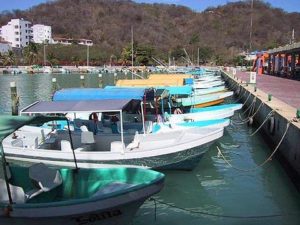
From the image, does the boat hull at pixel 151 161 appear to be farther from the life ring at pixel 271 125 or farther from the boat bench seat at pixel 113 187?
the life ring at pixel 271 125

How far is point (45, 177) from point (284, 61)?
51.9m

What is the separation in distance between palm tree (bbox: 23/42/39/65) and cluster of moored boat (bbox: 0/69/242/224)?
426ft

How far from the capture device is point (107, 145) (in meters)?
14.4

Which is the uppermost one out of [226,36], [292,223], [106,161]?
[226,36]

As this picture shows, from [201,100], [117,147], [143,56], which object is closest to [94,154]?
[117,147]

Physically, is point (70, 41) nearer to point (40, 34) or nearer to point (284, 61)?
point (40, 34)

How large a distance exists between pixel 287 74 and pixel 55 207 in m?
45.3

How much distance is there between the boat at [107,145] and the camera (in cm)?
1280

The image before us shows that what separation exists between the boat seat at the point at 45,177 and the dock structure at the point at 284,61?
105ft

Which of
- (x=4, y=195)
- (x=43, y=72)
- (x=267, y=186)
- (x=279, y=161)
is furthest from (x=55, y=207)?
(x=43, y=72)

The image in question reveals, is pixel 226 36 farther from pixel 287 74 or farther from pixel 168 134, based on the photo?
pixel 168 134

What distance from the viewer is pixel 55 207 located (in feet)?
25.6

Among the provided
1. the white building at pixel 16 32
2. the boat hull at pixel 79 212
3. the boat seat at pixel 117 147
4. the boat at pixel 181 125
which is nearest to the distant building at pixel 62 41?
the white building at pixel 16 32

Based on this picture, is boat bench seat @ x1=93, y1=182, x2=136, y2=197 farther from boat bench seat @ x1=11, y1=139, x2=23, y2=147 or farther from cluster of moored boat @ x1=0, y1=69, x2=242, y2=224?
boat bench seat @ x1=11, y1=139, x2=23, y2=147
